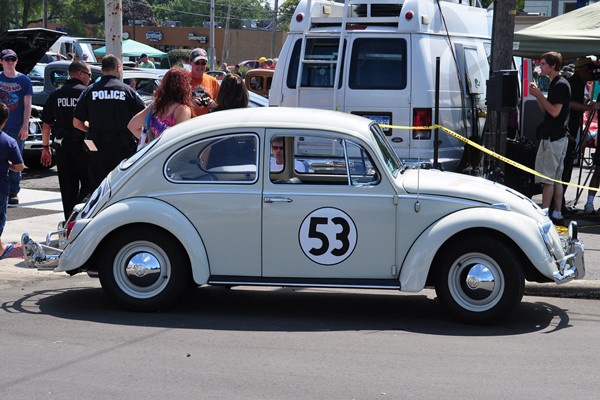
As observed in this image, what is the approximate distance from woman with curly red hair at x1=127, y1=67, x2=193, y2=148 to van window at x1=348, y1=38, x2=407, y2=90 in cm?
367

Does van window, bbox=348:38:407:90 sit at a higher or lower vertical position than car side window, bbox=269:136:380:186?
higher

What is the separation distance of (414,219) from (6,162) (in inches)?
162

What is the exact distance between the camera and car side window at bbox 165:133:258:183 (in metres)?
7.48

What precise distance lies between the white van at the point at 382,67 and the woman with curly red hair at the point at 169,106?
352cm

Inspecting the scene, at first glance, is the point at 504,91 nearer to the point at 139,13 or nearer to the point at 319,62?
the point at 319,62

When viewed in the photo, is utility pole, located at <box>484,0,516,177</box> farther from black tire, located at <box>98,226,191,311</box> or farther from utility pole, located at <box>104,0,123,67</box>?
black tire, located at <box>98,226,191,311</box>

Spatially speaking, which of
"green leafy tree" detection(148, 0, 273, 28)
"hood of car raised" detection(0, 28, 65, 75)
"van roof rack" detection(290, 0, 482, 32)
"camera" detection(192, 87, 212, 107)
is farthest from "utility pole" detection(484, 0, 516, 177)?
"green leafy tree" detection(148, 0, 273, 28)

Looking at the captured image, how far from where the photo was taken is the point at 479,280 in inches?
285

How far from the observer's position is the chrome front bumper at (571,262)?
741 centimetres

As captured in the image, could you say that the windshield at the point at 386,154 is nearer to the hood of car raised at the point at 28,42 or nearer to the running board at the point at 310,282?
the running board at the point at 310,282

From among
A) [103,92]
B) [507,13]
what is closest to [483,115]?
[507,13]

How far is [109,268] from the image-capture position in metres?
7.48

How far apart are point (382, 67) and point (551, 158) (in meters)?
2.37

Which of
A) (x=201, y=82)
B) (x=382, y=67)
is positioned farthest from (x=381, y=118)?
(x=201, y=82)
